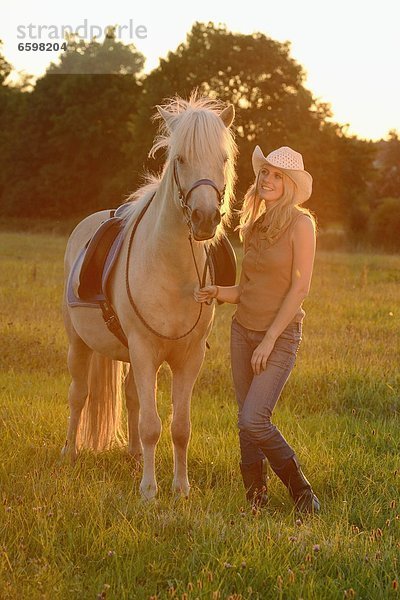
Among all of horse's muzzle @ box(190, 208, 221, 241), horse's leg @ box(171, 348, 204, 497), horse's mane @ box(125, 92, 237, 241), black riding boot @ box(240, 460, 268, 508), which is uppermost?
horse's mane @ box(125, 92, 237, 241)

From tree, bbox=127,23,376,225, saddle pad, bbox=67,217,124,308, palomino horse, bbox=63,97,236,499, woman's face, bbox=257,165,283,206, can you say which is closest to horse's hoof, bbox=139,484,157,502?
palomino horse, bbox=63,97,236,499

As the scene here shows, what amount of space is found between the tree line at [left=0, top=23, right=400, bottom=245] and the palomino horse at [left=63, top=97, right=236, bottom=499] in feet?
99.4

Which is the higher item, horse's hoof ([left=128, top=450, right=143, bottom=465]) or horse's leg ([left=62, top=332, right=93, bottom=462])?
horse's leg ([left=62, top=332, right=93, bottom=462])

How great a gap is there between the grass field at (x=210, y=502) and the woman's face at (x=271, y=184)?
6.16 ft

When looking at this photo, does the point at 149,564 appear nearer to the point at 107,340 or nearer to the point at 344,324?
the point at 107,340

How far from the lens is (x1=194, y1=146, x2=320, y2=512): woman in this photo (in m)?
4.77

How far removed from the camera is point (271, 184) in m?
4.86

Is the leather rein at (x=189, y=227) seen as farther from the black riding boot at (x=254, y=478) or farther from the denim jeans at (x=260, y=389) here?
the black riding boot at (x=254, y=478)

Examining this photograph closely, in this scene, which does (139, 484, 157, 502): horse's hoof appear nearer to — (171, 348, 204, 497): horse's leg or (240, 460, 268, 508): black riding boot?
(171, 348, 204, 497): horse's leg

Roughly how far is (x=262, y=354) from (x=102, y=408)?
2022 mm

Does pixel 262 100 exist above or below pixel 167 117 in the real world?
above

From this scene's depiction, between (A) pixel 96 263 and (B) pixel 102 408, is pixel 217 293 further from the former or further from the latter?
(B) pixel 102 408

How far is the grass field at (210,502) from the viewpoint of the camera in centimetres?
362

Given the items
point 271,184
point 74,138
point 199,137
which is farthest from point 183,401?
point 74,138
